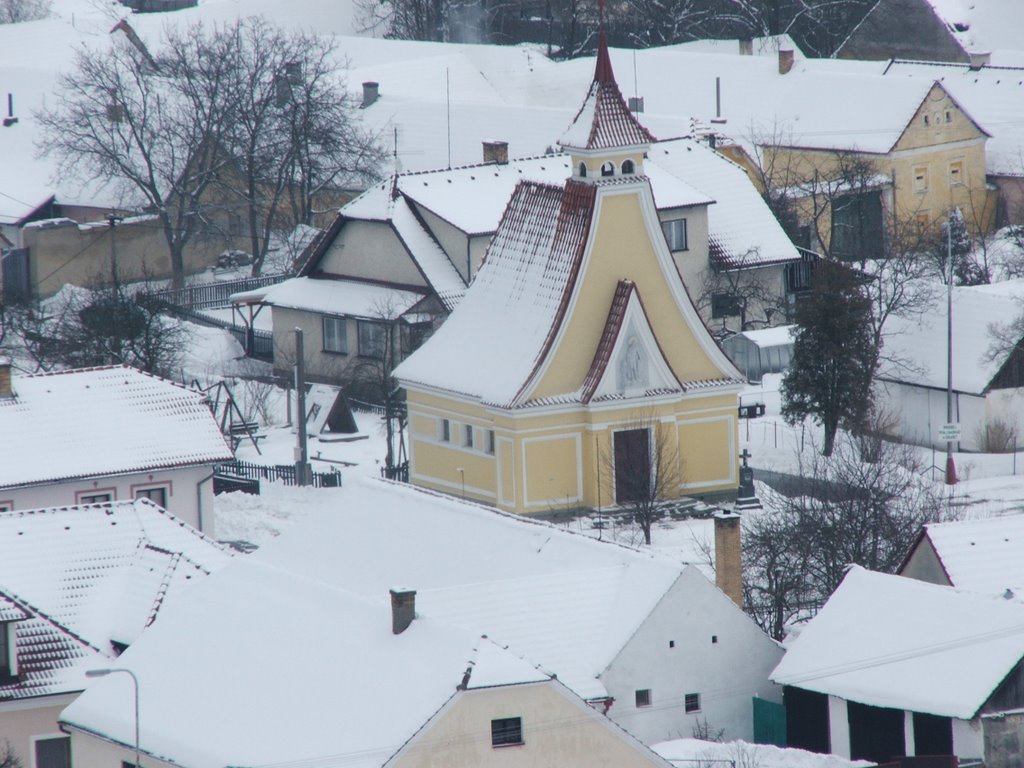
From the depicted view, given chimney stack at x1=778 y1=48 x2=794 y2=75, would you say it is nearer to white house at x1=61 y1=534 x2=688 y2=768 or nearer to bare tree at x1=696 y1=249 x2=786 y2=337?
bare tree at x1=696 y1=249 x2=786 y2=337

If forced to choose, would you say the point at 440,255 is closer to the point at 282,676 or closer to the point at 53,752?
the point at 53,752

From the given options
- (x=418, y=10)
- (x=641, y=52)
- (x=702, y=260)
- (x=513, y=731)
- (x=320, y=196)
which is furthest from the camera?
(x=418, y=10)

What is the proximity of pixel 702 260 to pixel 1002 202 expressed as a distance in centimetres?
1973

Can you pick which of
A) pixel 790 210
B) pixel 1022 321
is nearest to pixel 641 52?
pixel 790 210

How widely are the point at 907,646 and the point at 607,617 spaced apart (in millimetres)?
4063

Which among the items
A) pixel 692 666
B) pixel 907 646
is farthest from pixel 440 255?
pixel 907 646

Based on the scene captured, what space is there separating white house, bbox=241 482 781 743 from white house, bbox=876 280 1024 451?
1942 centimetres

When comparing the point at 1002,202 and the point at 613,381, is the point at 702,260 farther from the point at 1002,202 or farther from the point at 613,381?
the point at 1002,202

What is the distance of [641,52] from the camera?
9300 centimetres

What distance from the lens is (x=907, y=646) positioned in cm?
3759

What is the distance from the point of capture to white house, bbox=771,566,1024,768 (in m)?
35.7

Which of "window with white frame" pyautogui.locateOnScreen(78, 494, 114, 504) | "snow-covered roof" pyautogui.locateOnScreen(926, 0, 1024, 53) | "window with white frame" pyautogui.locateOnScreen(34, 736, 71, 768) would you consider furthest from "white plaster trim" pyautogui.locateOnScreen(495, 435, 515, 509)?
"snow-covered roof" pyautogui.locateOnScreen(926, 0, 1024, 53)

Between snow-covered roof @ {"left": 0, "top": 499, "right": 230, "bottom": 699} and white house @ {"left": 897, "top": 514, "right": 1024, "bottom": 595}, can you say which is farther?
white house @ {"left": 897, "top": 514, "right": 1024, "bottom": 595}

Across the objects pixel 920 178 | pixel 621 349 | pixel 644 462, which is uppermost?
pixel 920 178
